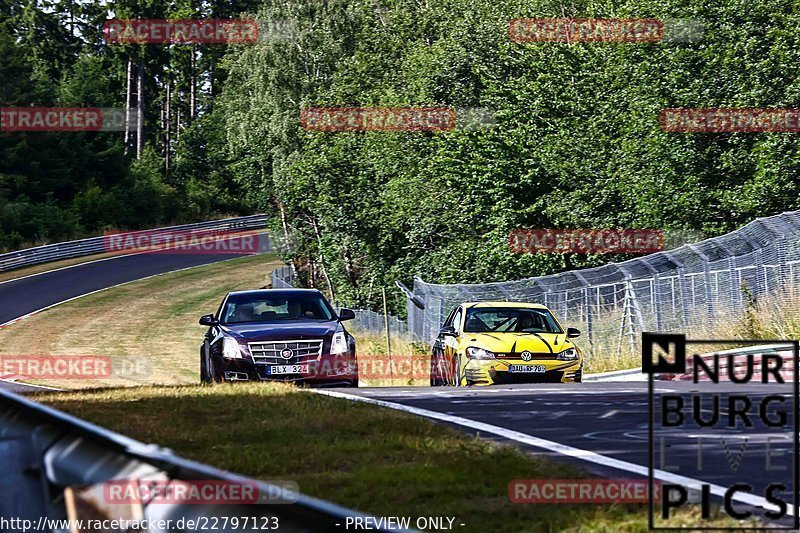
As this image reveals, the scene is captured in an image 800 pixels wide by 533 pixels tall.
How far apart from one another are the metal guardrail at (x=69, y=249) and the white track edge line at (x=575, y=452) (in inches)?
2285

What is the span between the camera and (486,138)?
131ft

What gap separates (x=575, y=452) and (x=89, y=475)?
18.9 feet

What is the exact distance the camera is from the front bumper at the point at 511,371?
61.6ft

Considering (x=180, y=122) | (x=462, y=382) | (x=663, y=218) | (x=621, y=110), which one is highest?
(x=180, y=122)

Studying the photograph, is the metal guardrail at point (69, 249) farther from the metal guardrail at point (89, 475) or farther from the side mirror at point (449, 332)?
the metal guardrail at point (89, 475)

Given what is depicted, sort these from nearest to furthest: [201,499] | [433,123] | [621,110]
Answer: [201,499]
[621,110]
[433,123]

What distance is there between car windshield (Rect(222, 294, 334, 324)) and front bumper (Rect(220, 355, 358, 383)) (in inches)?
39.5

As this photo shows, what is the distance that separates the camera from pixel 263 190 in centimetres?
7094

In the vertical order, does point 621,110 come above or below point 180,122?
below

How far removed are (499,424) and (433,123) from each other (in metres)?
35.8

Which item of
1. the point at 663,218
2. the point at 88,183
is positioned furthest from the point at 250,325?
the point at 88,183

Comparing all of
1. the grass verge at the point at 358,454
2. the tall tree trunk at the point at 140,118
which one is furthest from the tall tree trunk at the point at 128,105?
the grass verge at the point at 358,454

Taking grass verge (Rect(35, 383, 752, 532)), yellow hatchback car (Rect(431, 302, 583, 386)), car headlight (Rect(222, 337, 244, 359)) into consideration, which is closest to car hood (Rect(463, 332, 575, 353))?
yellow hatchback car (Rect(431, 302, 583, 386))

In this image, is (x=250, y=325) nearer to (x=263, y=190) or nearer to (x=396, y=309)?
(x=396, y=309)
